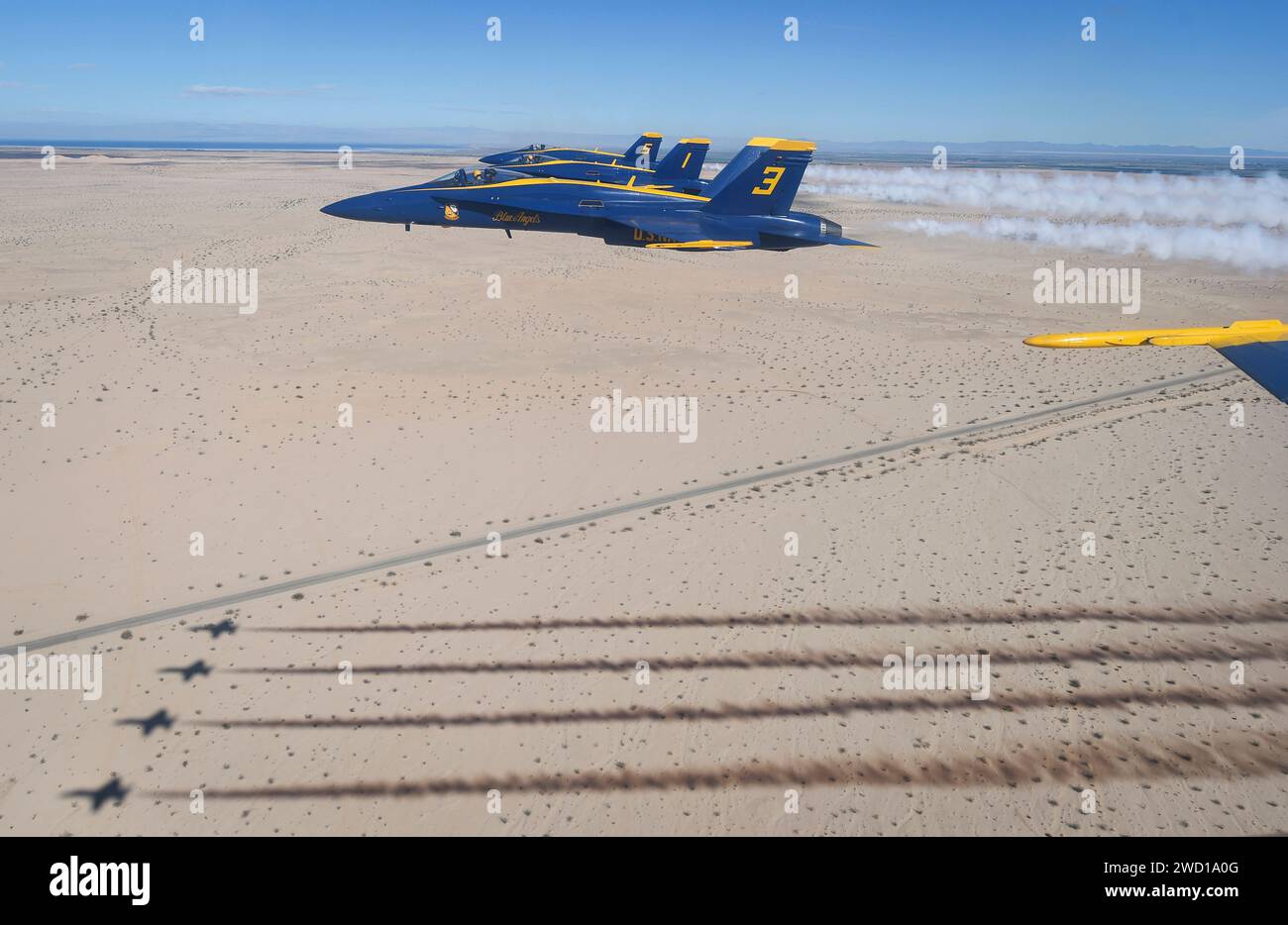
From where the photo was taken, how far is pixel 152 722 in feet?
36.1

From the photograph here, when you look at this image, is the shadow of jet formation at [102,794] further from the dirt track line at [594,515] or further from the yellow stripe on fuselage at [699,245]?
the yellow stripe on fuselage at [699,245]

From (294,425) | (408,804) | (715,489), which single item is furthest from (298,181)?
(408,804)

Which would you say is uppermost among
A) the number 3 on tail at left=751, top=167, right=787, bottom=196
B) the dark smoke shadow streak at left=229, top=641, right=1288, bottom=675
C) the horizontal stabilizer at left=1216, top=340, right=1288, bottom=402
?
the number 3 on tail at left=751, top=167, right=787, bottom=196

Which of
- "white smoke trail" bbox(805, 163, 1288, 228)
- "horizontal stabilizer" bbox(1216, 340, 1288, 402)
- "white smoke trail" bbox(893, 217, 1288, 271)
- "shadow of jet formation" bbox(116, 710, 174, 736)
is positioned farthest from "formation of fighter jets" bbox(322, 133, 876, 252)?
"white smoke trail" bbox(805, 163, 1288, 228)

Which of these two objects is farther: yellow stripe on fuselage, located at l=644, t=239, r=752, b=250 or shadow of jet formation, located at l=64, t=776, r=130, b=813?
yellow stripe on fuselage, located at l=644, t=239, r=752, b=250

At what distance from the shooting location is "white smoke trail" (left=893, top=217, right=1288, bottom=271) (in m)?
51.5

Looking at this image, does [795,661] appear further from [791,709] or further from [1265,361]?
[1265,361]

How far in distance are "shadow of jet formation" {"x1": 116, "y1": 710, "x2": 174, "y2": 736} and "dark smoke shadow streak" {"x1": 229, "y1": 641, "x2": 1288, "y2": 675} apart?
117cm

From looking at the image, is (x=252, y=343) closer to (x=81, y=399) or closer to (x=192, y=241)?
(x=81, y=399)

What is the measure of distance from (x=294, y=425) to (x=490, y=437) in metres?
6.20

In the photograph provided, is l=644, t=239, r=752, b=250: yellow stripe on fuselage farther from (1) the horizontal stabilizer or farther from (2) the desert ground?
(1) the horizontal stabilizer

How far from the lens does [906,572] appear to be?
14727mm

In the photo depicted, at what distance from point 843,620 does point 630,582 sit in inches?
166

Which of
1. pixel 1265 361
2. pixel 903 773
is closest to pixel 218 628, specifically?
pixel 903 773
